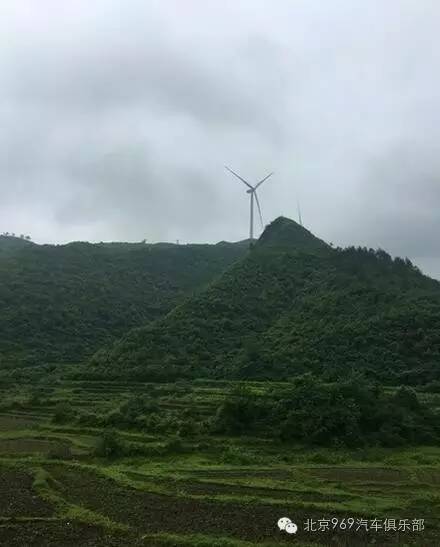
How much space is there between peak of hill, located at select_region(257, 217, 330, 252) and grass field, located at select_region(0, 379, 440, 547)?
2558 inches

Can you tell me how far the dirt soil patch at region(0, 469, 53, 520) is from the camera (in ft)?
63.3

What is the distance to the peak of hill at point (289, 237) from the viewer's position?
10268 cm

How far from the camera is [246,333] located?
6881 cm

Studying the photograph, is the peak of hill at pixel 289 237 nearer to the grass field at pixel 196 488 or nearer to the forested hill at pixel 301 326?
the forested hill at pixel 301 326

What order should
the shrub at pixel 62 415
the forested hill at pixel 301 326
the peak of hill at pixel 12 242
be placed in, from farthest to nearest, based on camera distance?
1. the peak of hill at pixel 12 242
2. the forested hill at pixel 301 326
3. the shrub at pixel 62 415

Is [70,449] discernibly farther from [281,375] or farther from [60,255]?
[60,255]

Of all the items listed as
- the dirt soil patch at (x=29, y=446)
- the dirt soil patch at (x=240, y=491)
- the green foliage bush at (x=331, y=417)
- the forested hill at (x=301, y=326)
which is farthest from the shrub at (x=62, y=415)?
the dirt soil patch at (x=240, y=491)

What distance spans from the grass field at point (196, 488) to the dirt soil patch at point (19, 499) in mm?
35

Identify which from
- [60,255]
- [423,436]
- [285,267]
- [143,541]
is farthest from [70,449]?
[60,255]

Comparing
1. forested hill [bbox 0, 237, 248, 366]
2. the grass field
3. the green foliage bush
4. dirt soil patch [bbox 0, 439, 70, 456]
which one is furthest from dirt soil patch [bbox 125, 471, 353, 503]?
forested hill [bbox 0, 237, 248, 366]

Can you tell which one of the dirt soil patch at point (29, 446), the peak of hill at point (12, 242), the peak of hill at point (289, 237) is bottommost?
the dirt soil patch at point (29, 446)

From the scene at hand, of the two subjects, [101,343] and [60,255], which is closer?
[101,343]

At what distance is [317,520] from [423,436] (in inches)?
707

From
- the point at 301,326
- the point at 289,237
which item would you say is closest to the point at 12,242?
the point at 289,237
